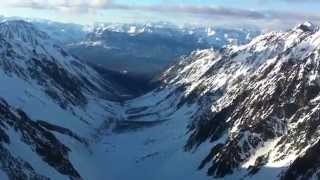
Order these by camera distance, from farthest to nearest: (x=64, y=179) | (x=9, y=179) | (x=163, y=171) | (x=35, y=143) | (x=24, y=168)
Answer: (x=163, y=171) → (x=35, y=143) → (x=64, y=179) → (x=24, y=168) → (x=9, y=179)

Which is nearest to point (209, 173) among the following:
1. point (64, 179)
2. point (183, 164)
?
point (183, 164)

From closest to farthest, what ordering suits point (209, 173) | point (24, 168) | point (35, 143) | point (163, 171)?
point (24, 168), point (35, 143), point (209, 173), point (163, 171)

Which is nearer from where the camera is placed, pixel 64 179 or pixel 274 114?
pixel 64 179

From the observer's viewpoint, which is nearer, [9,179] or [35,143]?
[9,179]

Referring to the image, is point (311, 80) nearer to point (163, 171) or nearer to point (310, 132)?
point (310, 132)

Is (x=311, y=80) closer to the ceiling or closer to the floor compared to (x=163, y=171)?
closer to the ceiling

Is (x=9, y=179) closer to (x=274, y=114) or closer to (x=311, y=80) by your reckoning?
(x=274, y=114)

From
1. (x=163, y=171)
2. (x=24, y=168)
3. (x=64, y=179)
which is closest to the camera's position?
(x=24, y=168)


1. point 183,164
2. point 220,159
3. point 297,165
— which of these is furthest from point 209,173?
point 297,165

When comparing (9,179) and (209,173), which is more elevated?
(9,179)
